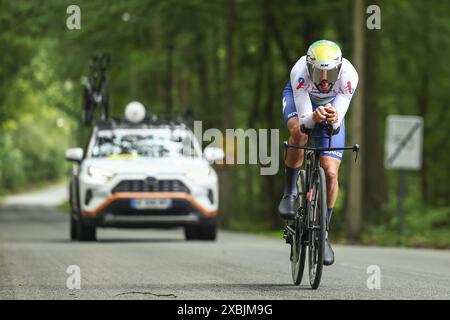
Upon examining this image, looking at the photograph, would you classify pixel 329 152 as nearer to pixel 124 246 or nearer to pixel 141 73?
pixel 124 246

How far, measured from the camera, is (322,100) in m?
9.97

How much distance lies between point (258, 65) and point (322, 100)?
2664 centimetres

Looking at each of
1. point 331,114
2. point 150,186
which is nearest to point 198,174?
point 150,186

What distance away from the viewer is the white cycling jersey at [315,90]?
384 inches

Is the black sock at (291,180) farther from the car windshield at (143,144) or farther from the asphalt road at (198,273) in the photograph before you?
the car windshield at (143,144)

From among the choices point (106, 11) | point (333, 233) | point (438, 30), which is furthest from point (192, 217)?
point (438, 30)

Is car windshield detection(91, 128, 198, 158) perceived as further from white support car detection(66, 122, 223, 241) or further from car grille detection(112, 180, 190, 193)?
car grille detection(112, 180, 190, 193)

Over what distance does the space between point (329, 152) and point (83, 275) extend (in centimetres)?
296

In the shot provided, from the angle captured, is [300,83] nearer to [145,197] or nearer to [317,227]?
[317,227]

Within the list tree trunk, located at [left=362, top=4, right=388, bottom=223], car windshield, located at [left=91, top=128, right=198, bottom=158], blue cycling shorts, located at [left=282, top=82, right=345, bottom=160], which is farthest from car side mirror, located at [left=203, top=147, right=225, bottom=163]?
tree trunk, located at [left=362, top=4, right=388, bottom=223]

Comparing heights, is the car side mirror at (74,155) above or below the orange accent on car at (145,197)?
above

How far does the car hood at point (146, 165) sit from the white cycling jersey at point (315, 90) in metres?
8.84

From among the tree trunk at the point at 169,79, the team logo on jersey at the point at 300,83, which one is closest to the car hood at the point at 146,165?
the team logo on jersey at the point at 300,83

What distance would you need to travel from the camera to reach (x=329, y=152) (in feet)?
32.5
